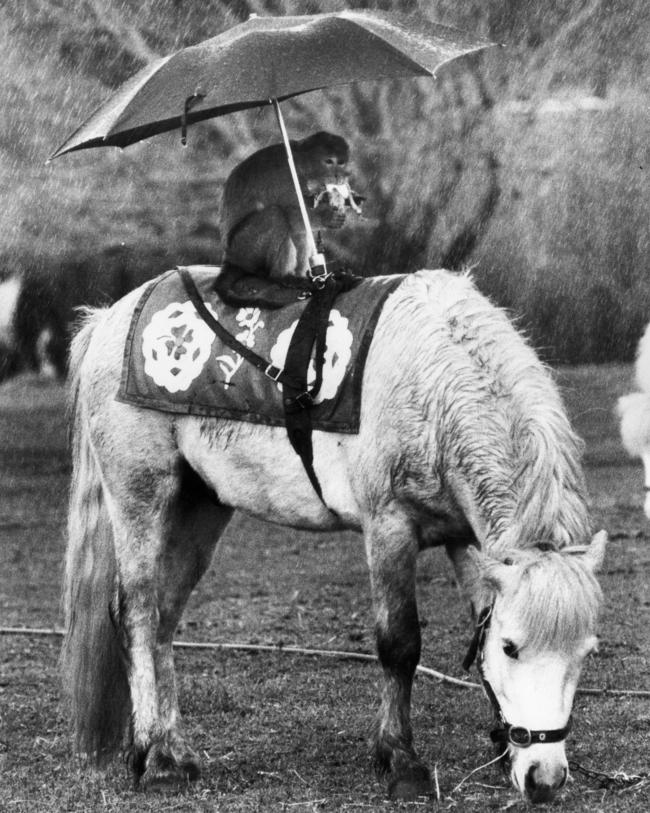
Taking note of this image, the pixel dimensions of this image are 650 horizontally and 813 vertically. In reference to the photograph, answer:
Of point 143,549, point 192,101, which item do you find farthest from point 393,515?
point 192,101

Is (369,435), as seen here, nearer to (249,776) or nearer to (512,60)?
(249,776)

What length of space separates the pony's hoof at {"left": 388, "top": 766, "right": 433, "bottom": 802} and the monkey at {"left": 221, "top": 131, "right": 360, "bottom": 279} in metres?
1.62

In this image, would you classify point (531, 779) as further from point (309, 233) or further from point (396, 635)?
point (309, 233)

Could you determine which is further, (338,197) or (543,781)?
(338,197)

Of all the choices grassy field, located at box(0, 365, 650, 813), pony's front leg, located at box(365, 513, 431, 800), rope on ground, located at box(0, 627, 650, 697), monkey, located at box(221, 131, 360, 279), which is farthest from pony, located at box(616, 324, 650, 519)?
pony's front leg, located at box(365, 513, 431, 800)

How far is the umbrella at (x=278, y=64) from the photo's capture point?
4074mm

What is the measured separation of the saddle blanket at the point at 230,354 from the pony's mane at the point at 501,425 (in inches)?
9.9

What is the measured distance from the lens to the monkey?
4.59 m

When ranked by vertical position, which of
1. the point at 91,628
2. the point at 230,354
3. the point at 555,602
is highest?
the point at 230,354

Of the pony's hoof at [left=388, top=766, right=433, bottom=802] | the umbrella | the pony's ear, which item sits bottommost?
the pony's hoof at [left=388, top=766, right=433, bottom=802]

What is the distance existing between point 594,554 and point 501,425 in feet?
1.66

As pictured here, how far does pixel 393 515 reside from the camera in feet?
13.1

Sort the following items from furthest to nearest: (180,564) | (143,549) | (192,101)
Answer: (180,564) < (143,549) < (192,101)

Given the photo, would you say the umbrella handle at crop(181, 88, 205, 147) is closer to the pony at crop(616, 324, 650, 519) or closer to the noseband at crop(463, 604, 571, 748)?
the noseband at crop(463, 604, 571, 748)
